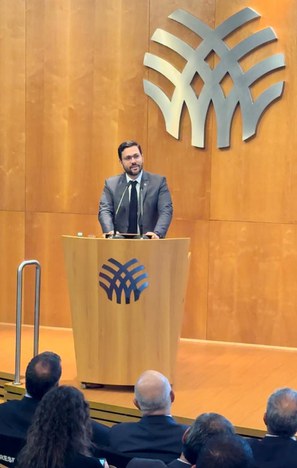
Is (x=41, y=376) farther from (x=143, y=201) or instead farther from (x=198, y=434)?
(x=143, y=201)

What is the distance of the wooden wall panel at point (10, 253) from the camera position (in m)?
7.63

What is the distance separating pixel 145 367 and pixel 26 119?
319 cm

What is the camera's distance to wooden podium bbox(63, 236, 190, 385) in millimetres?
5031

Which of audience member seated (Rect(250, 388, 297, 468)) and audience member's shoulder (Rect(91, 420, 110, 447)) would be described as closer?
audience member seated (Rect(250, 388, 297, 468))

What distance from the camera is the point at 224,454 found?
2.46 metres

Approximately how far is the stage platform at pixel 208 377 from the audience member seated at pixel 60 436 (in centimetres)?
179

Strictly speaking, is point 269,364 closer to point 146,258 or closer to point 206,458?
point 146,258

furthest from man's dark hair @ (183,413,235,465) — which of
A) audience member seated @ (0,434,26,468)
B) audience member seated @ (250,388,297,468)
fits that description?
audience member seated @ (0,434,26,468)

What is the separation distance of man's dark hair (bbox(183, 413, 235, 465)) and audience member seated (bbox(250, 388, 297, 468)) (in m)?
0.40

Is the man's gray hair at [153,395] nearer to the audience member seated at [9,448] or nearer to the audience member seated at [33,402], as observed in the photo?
the audience member seated at [33,402]

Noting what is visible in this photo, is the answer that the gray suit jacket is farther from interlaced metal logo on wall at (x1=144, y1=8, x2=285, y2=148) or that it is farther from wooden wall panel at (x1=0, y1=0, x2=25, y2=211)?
wooden wall panel at (x1=0, y1=0, x2=25, y2=211)

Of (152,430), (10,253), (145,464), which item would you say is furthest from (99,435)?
(10,253)

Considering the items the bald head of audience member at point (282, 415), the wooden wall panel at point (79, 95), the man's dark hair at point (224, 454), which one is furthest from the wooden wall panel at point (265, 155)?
the man's dark hair at point (224, 454)

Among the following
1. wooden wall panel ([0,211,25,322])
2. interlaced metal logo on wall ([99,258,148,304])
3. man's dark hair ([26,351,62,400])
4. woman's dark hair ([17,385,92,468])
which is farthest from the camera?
wooden wall panel ([0,211,25,322])
